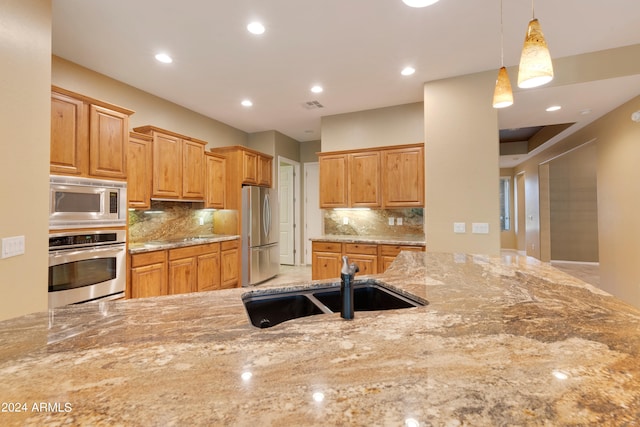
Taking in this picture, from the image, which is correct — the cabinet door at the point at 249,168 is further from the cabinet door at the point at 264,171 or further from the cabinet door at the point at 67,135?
the cabinet door at the point at 67,135

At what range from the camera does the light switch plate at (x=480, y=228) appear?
3.29m

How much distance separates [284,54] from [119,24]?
4.87ft

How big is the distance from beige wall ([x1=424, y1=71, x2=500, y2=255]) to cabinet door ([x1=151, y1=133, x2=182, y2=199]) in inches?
130

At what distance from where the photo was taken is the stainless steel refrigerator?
15.6 ft

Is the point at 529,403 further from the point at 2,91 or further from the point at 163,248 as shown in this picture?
the point at 163,248

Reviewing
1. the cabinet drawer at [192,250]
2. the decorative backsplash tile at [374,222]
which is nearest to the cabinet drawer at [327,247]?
the decorative backsplash tile at [374,222]

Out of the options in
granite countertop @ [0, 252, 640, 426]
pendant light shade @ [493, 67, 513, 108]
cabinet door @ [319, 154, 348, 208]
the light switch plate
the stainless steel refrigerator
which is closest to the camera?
granite countertop @ [0, 252, 640, 426]

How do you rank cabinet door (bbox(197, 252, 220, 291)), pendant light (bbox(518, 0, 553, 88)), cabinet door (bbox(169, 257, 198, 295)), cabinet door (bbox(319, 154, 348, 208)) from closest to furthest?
pendant light (bbox(518, 0, 553, 88)) → cabinet door (bbox(169, 257, 198, 295)) → cabinet door (bbox(197, 252, 220, 291)) → cabinet door (bbox(319, 154, 348, 208))

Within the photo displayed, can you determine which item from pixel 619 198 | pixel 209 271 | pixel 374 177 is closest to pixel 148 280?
pixel 209 271

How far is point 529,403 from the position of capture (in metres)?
0.59

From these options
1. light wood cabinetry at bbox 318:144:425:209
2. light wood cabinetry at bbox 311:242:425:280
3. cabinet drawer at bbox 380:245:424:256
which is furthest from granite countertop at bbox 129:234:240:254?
cabinet drawer at bbox 380:245:424:256

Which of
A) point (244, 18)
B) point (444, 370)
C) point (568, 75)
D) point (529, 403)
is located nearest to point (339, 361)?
point (444, 370)

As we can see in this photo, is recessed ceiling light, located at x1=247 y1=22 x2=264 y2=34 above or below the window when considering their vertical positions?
above

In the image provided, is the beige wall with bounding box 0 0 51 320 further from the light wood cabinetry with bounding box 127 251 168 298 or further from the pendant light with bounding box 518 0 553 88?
the pendant light with bounding box 518 0 553 88
